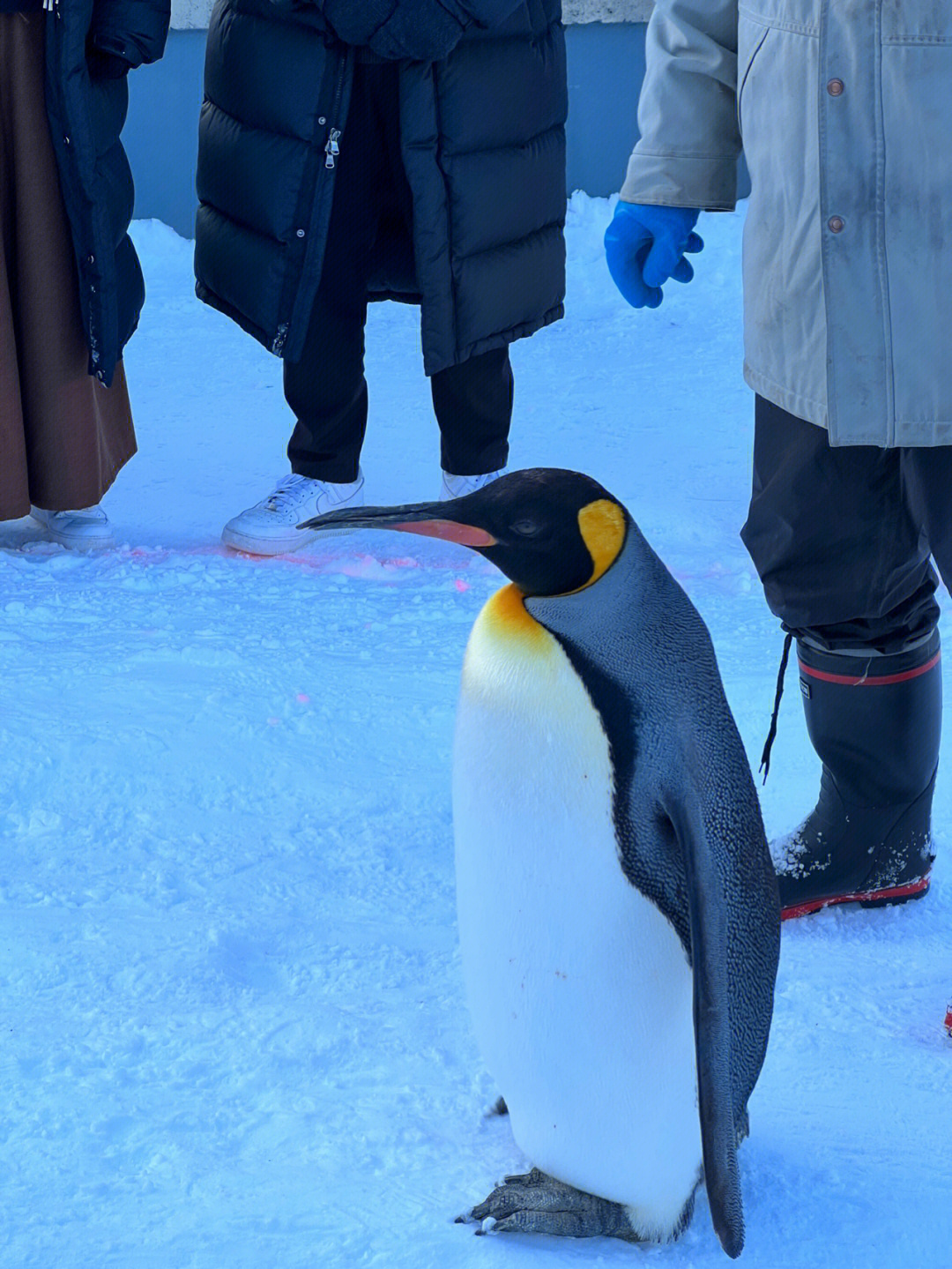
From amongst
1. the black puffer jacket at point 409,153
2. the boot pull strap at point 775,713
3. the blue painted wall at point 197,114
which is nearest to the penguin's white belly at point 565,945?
the boot pull strap at point 775,713

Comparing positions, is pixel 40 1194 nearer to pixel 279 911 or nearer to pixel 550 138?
pixel 279 911

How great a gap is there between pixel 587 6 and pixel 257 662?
118 inches

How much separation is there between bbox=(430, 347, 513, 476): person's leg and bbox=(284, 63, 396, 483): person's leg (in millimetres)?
139

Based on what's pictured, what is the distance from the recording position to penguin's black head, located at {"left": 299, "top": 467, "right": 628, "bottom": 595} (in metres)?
1.04

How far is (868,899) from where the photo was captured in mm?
1662

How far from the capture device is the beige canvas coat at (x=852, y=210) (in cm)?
128

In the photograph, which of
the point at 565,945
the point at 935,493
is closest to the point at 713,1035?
the point at 565,945

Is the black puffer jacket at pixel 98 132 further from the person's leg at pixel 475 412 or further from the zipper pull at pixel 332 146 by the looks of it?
the person's leg at pixel 475 412

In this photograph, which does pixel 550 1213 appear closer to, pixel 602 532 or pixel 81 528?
pixel 602 532

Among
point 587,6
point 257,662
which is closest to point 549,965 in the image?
point 257,662

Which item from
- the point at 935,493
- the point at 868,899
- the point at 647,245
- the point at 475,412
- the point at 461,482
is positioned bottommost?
the point at 868,899

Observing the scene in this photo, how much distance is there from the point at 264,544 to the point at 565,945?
5.23ft

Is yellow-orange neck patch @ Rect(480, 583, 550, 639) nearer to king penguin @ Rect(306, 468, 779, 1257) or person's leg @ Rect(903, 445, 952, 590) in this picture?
king penguin @ Rect(306, 468, 779, 1257)

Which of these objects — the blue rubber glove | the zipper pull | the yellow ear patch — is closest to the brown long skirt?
the zipper pull
